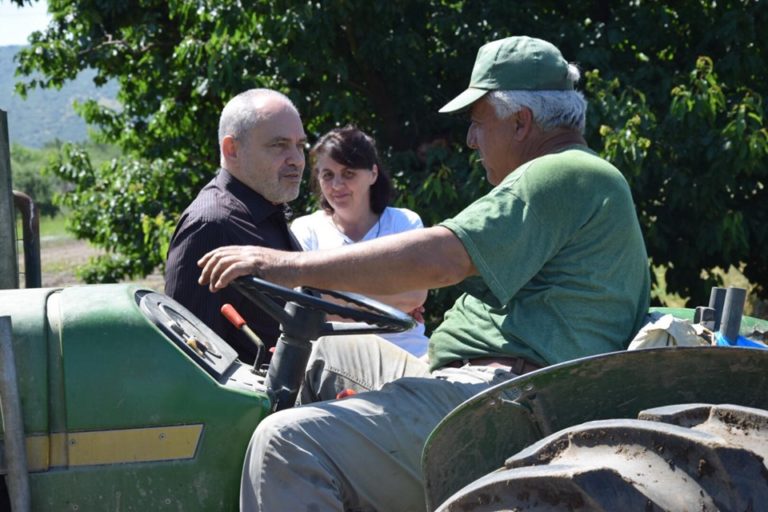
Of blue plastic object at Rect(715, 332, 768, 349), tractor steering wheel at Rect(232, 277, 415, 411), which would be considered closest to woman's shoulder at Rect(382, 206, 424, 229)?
blue plastic object at Rect(715, 332, 768, 349)

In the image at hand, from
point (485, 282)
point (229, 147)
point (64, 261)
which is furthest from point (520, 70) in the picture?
point (64, 261)

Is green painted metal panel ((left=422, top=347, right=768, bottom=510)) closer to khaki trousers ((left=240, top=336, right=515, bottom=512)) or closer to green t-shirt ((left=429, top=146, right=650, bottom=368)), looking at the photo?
khaki trousers ((left=240, top=336, right=515, bottom=512))

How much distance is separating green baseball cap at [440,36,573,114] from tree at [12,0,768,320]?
145 inches

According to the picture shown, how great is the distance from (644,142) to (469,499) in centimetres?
509

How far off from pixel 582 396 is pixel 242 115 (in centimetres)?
246

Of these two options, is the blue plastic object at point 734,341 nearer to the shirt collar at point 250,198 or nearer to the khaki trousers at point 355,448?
the khaki trousers at point 355,448

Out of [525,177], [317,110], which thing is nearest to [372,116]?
[317,110]

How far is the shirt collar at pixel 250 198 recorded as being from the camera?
429cm

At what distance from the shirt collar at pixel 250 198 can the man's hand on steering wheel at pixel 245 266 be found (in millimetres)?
1374

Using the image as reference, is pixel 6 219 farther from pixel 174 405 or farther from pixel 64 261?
pixel 64 261

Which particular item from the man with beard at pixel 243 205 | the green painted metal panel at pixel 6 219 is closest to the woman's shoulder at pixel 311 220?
the man with beard at pixel 243 205

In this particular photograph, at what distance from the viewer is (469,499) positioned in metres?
2.32

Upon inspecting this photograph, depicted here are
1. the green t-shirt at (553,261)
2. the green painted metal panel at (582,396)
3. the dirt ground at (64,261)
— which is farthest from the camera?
the dirt ground at (64,261)

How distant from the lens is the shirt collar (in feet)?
14.1
